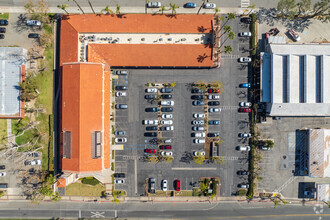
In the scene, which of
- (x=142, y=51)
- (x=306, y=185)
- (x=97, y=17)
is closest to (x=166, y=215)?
(x=306, y=185)

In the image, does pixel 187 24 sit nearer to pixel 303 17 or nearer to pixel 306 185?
pixel 303 17

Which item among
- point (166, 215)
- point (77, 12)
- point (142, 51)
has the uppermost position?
point (77, 12)

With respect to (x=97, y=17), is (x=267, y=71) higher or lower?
lower

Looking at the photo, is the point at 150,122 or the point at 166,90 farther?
the point at 150,122

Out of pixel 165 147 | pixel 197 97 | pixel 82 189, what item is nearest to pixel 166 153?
pixel 165 147

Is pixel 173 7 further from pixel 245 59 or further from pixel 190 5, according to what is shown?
pixel 245 59

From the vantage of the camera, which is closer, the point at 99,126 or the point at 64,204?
the point at 99,126
